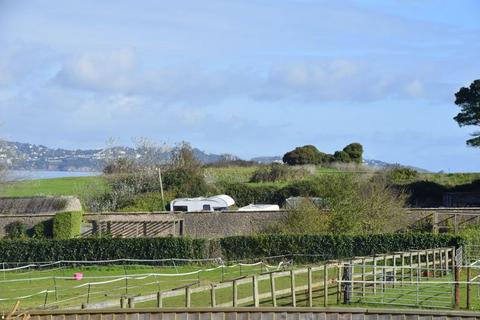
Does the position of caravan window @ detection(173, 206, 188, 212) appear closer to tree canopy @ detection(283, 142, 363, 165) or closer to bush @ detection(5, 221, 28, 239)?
bush @ detection(5, 221, 28, 239)

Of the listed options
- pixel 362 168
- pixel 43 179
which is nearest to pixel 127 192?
pixel 362 168

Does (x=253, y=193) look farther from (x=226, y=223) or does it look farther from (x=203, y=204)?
(x=226, y=223)

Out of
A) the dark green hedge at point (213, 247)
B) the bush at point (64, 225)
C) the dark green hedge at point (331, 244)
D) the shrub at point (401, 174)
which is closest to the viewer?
the dark green hedge at point (331, 244)

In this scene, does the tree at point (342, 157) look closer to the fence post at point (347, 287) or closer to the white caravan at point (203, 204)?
the white caravan at point (203, 204)

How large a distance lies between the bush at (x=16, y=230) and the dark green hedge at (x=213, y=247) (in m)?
4.96

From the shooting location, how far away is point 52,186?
318 ft

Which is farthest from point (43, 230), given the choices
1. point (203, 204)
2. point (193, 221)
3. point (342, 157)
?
point (342, 157)

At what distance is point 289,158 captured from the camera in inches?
3723

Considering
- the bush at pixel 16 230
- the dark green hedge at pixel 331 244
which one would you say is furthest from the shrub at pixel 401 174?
the bush at pixel 16 230

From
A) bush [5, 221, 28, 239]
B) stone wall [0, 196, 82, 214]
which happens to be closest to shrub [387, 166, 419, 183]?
stone wall [0, 196, 82, 214]

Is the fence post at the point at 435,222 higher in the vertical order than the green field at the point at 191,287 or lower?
higher

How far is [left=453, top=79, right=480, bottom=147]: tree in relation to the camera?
206ft

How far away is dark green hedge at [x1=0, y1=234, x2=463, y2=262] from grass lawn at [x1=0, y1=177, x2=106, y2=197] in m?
30.0

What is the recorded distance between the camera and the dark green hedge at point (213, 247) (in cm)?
4188
